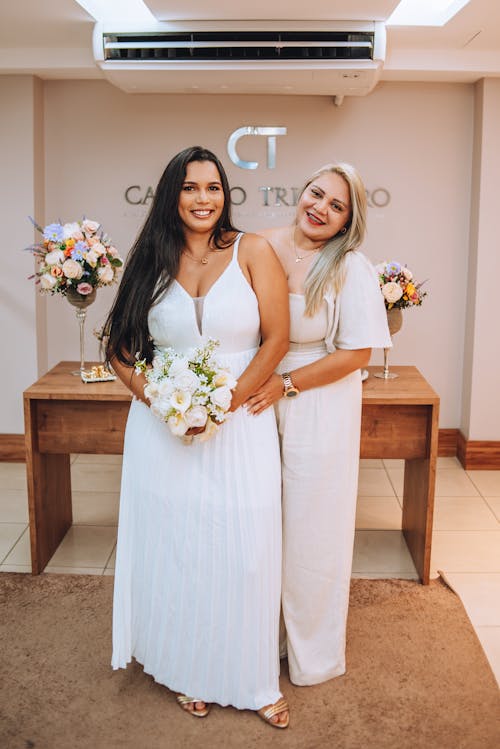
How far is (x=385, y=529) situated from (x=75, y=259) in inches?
86.3

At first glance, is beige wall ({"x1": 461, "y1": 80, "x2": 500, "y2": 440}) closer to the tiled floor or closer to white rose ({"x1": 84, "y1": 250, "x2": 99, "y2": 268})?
the tiled floor

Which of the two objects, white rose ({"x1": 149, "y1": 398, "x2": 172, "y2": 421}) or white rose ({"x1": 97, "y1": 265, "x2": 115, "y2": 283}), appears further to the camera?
white rose ({"x1": 97, "y1": 265, "x2": 115, "y2": 283})

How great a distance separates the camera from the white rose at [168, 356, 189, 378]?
2.43 meters

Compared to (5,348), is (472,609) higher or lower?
lower

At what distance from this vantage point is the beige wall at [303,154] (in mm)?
5191

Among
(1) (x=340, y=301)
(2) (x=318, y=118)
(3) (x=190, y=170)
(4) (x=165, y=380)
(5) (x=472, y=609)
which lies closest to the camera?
(4) (x=165, y=380)

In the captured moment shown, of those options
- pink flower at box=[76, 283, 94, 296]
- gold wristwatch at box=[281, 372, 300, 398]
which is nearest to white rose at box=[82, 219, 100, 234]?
pink flower at box=[76, 283, 94, 296]

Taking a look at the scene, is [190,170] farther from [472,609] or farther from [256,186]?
[256,186]

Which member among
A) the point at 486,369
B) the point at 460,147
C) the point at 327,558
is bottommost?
the point at 327,558

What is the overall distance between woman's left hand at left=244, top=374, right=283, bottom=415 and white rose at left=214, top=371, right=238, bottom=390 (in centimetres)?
22

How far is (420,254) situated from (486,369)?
34.6 inches

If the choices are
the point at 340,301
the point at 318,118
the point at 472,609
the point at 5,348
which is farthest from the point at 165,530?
the point at 318,118

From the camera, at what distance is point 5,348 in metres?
5.36

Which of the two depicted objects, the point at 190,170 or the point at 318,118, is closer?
the point at 190,170
